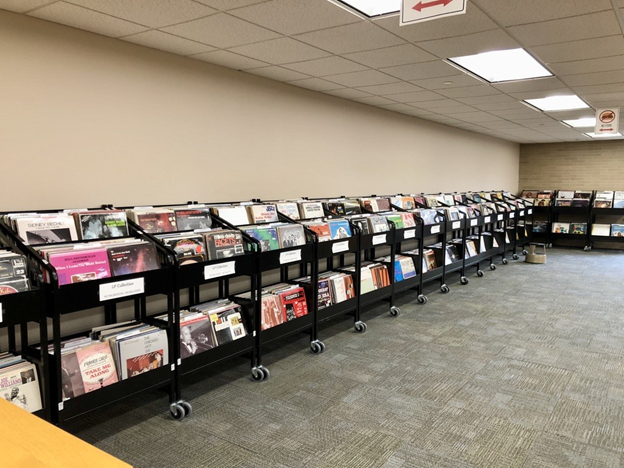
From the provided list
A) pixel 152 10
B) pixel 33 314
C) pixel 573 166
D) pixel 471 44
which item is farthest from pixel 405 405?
pixel 573 166

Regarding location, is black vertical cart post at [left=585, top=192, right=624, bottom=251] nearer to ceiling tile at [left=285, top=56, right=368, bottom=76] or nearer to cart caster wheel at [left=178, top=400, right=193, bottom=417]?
ceiling tile at [left=285, top=56, right=368, bottom=76]

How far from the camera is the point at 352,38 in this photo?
324 centimetres

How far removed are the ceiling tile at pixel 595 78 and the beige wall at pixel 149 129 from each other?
230cm

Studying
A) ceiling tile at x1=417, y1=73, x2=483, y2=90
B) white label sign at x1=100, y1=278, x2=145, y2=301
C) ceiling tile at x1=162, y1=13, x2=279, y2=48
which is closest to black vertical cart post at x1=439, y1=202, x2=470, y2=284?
ceiling tile at x1=417, y1=73, x2=483, y2=90

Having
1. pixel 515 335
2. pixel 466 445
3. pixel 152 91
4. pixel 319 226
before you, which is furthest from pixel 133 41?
pixel 515 335

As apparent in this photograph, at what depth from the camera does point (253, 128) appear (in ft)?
14.1

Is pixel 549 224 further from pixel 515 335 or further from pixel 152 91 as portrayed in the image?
pixel 152 91

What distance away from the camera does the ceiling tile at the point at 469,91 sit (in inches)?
192

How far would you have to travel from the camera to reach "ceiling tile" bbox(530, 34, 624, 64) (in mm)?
3328

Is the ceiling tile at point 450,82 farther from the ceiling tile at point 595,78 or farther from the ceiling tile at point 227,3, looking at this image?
the ceiling tile at point 227,3

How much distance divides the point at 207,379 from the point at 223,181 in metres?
1.70

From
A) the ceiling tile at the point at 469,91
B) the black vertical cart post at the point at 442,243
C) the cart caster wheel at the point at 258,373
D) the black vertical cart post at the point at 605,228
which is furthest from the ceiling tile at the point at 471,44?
the black vertical cart post at the point at 605,228

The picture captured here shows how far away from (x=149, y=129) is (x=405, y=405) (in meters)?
2.68

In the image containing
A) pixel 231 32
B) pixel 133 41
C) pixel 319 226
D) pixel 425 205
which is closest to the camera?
pixel 231 32
